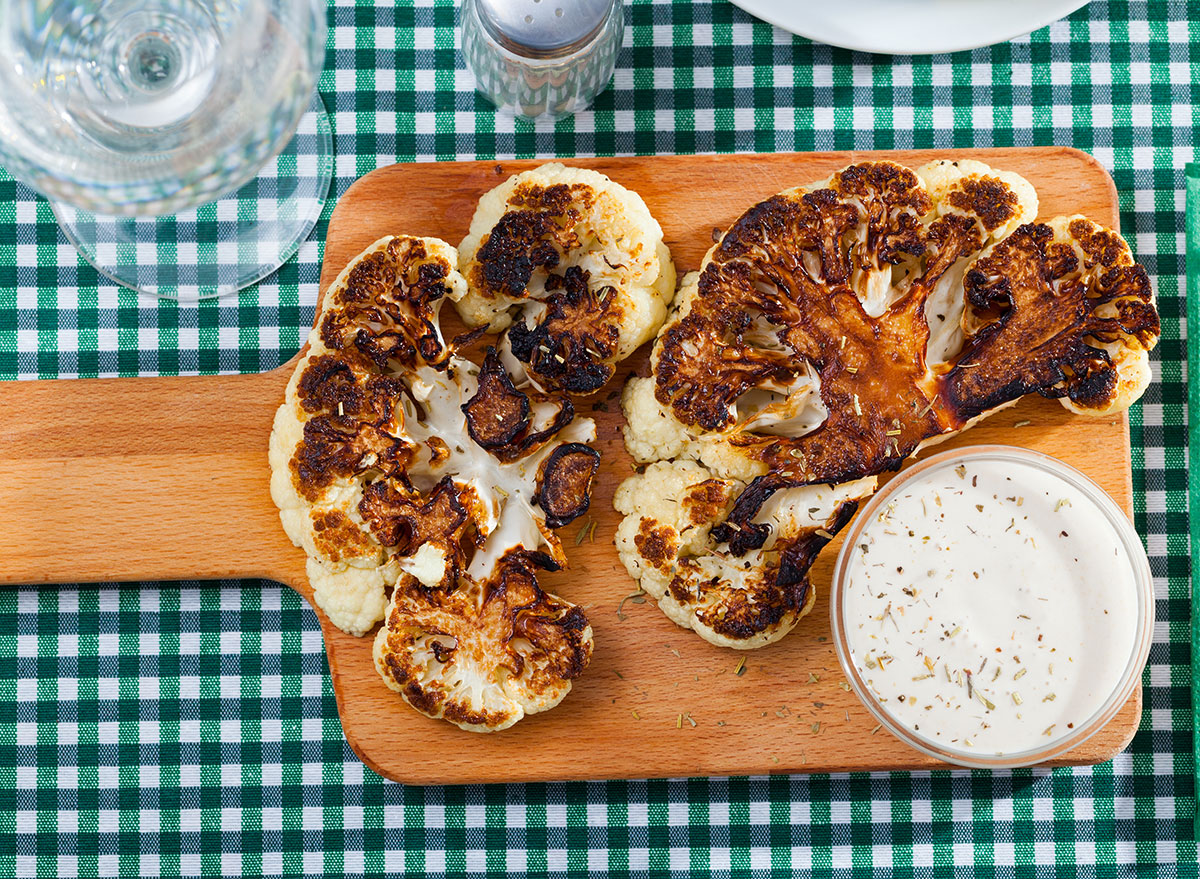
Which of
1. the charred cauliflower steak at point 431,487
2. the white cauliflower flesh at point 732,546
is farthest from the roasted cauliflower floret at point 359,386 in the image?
the white cauliflower flesh at point 732,546

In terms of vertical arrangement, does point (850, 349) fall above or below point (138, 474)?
above

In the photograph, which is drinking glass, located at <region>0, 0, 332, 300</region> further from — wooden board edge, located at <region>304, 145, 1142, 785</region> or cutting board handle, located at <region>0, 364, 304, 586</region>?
cutting board handle, located at <region>0, 364, 304, 586</region>

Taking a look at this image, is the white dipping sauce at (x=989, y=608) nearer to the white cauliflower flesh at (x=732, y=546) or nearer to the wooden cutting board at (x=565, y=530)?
the white cauliflower flesh at (x=732, y=546)

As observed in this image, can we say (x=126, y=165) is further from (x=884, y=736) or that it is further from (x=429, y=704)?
(x=884, y=736)

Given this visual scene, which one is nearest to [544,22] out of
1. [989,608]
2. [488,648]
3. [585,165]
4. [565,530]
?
[585,165]

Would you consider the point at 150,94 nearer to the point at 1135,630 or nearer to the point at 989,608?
the point at 989,608
